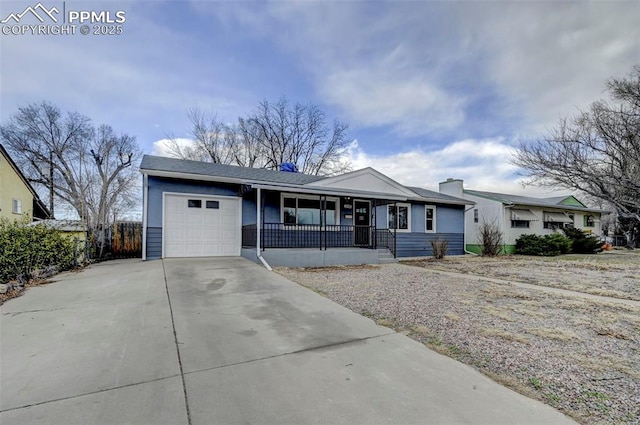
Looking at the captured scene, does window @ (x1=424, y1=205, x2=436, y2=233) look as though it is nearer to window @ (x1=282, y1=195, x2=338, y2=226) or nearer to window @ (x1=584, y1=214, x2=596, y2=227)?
window @ (x1=282, y1=195, x2=338, y2=226)

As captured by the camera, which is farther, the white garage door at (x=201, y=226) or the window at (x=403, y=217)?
the window at (x=403, y=217)

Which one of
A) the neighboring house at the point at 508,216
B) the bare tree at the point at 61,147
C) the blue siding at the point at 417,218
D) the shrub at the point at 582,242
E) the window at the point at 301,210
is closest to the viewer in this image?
the window at the point at 301,210

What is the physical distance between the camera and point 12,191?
14.6m

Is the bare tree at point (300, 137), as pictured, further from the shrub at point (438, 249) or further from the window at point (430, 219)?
the shrub at point (438, 249)

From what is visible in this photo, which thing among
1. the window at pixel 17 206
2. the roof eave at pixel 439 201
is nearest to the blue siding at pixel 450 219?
the roof eave at pixel 439 201

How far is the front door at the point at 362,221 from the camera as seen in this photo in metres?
12.9

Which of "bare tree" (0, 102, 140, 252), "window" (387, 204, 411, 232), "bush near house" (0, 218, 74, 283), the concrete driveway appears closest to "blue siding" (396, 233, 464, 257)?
"window" (387, 204, 411, 232)

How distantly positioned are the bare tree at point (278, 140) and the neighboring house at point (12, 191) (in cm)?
1008

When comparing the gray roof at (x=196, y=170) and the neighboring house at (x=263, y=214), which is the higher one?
the gray roof at (x=196, y=170)

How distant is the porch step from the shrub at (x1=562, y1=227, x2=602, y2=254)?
45.7 feet

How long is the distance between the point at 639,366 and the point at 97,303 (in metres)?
7.23

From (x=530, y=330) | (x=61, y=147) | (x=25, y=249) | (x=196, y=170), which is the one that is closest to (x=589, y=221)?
(x=530, y=330)

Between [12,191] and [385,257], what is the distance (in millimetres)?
18729

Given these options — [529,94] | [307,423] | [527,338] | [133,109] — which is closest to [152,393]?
[307,423]
